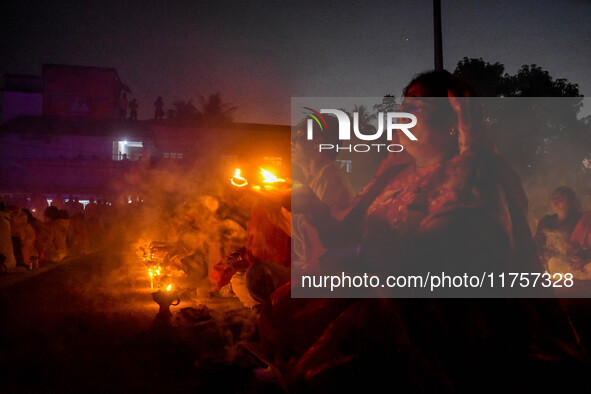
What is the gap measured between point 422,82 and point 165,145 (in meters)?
26.3

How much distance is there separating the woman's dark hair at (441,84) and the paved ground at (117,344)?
9.97 ft

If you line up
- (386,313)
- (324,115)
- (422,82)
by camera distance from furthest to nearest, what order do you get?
(324,115)
(422,82)
(386,313)

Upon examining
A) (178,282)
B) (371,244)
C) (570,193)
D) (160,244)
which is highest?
(570,193)

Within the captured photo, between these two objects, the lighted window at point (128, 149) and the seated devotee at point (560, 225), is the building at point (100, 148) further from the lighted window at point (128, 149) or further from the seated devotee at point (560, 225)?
the seated devotee at point (560, 225)

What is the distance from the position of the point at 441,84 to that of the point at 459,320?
1.95m

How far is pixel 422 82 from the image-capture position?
3.86 meters

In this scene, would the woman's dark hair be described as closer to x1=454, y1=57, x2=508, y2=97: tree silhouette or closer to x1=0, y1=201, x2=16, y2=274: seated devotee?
x1=454, y1=57, x2=508, y2=97: tree silhouette

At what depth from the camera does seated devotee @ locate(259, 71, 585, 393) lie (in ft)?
10.7

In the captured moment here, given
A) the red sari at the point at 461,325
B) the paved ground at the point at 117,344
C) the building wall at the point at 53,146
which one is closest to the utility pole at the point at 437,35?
the red sari at the point at 461,325

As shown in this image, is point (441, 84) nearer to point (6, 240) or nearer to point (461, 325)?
point (461, 325)

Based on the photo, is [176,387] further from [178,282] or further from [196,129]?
[196,129]

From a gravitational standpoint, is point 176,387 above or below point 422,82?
below

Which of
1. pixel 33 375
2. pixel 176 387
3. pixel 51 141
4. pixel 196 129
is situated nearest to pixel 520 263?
pixel 176 387

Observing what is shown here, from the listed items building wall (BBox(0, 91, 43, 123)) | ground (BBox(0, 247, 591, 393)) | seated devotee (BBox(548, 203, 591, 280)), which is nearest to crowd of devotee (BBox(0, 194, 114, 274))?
ground (BBox(0, 247, 591, 393))
